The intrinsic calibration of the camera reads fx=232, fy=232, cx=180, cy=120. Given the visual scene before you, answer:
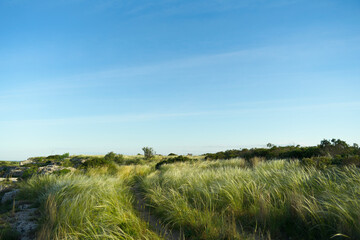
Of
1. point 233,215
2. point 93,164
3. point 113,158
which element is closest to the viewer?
point 233,215

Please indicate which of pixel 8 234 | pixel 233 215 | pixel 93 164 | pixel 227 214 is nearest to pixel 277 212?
pixel 233 215

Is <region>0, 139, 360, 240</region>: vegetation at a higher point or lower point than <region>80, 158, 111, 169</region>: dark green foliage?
lower

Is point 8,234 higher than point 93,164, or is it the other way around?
point 93,164

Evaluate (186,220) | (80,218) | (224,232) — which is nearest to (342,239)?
(224,232)

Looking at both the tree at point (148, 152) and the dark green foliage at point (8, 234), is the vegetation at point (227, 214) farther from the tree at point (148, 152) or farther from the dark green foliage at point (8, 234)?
the tree at point (148, 152)

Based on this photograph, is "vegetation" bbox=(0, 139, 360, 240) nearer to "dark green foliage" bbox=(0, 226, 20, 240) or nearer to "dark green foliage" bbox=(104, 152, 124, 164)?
"dark green foliage" bbox=(0, 226, 20, 240)

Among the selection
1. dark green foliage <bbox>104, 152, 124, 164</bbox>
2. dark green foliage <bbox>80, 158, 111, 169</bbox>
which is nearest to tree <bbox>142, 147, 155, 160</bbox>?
dark green foliage <bbox>104, 152, 124, 164</bbox>

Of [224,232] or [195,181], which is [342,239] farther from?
[195,181]

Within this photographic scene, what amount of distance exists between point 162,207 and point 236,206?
2035 millimetres

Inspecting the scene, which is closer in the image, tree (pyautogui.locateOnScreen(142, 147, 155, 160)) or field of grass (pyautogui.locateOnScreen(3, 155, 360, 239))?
field of grass (pyautogui.locateOnScreen(3, 155, 360, 239))

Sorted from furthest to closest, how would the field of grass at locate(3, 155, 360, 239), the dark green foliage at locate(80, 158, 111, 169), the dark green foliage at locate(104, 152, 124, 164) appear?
the dark green foliage at locate(104, 152, 124, 164) → the dark green foliage at locate(80, 158, 111, 169) → the field of grass at locate(3, 155, 360, 239)

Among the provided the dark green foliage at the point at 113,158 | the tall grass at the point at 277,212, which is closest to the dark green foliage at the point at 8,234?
the tall grass at the point at 277,212

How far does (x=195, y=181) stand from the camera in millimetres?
7547

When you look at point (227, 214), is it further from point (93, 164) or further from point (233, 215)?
point (93, 164)
